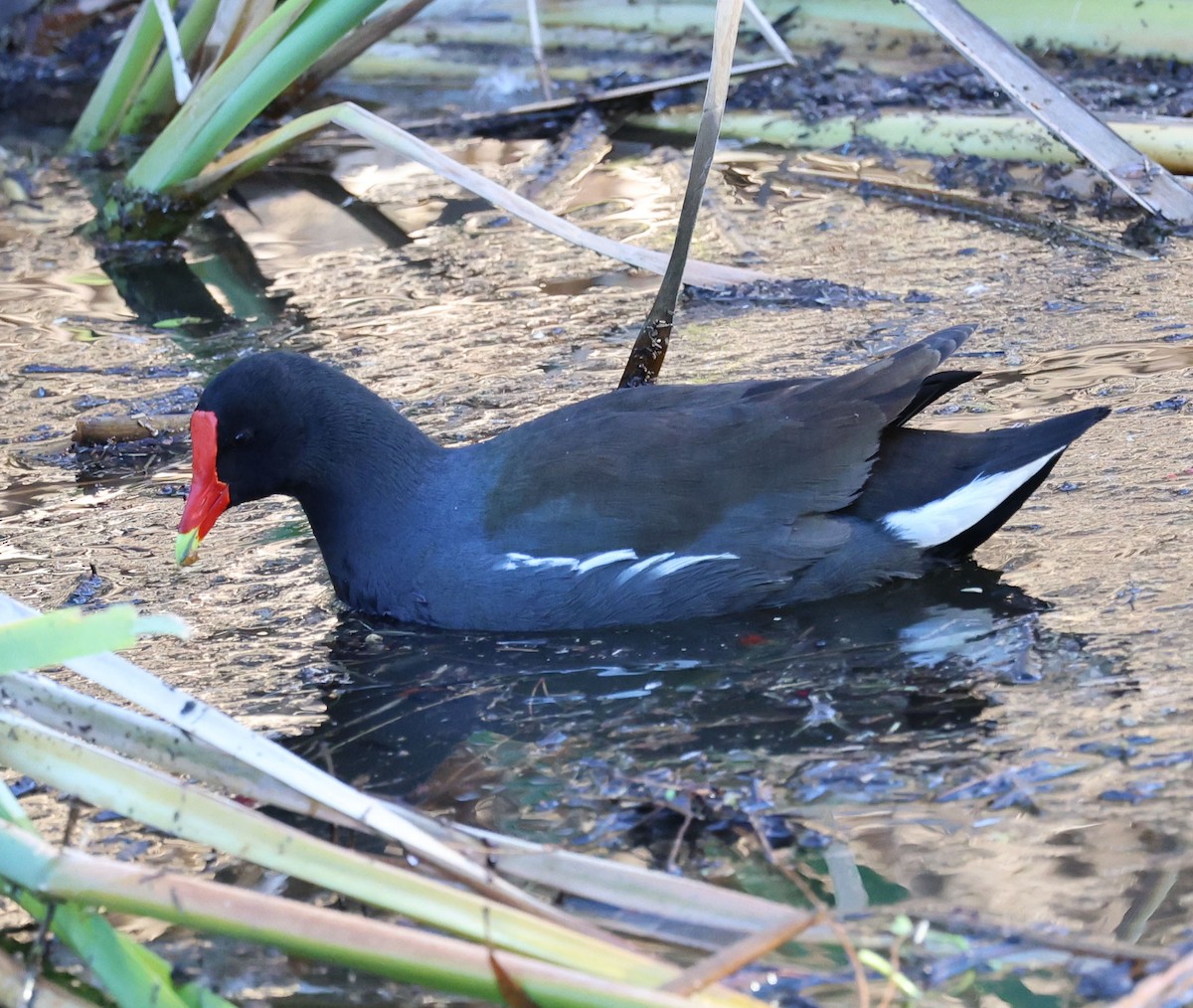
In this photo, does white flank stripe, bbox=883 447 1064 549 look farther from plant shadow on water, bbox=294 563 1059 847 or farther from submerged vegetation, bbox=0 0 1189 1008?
submerged vegetation, bbox=0 0 1189 1008

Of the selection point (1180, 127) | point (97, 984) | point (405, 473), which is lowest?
point (97, 984)

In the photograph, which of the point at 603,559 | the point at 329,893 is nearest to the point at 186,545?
the point at 603,559

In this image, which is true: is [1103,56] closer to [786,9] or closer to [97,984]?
[786,9]

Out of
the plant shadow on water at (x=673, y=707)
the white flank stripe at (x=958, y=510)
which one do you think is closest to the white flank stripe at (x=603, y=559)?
the plant shadow on water at (x=673, y=707)

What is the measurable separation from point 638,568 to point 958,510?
25.2 inches

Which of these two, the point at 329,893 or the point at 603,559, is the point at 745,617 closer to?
the point at 603,559

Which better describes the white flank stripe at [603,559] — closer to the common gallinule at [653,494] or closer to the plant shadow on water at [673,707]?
the common gallinule at [653,494]

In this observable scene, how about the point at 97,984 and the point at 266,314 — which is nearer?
Answer: the point at 97,984

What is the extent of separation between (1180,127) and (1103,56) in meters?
1.09

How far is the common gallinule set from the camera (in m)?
3.09

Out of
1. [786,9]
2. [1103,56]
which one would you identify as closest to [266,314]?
[786,9]

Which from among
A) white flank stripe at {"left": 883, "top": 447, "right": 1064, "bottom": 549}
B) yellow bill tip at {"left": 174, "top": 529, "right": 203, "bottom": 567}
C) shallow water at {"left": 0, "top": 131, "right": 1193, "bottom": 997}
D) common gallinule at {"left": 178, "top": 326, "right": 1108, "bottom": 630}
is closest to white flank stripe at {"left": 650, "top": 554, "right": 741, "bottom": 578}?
common gallinule at {"left": 178, "top": 326, "right": 1108, "bottom": 630}

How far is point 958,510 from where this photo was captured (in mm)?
3148

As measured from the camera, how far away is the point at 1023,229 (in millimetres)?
5109
